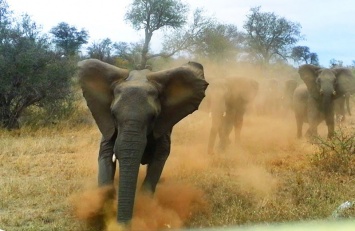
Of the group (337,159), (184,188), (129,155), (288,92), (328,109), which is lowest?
(184,188)

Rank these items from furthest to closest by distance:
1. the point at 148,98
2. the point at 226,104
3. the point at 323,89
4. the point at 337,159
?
the point at 323,89, the point at 226,104, the point at 337,159, the point at 148,98

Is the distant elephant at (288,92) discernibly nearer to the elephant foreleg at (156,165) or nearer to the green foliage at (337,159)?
the green foliage at (337,159)

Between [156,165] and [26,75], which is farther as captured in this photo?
[26,75]

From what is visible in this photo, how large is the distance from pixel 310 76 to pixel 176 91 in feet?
29.2

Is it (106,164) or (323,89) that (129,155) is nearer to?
(106,164)

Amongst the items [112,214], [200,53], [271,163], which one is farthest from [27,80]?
[200,53]

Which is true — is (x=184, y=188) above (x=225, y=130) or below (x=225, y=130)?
below

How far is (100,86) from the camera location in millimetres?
7285

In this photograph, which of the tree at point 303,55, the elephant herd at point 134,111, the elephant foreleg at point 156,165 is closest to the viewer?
the elephant herd at point 134,111

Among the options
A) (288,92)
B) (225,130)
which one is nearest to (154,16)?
(288,92)

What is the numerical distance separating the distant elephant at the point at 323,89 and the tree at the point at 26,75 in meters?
7.98

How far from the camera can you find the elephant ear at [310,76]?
15233 mm

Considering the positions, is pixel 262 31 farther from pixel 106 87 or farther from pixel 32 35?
pixel 106 87

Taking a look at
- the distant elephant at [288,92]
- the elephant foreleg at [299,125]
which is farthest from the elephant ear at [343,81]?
the distant elephant at [288,92]
